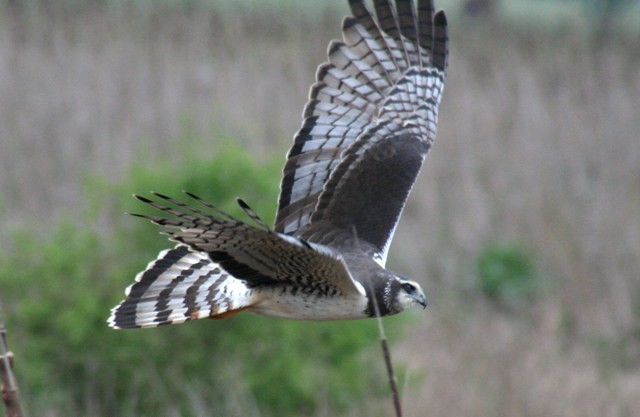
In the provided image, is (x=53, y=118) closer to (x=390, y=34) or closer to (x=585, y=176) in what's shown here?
(x=585, y=176)

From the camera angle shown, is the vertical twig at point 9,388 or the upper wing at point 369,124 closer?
the vertical twig at point 9,388

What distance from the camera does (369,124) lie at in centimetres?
530

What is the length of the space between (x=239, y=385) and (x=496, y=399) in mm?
1578

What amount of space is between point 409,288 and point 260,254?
2.06 feet

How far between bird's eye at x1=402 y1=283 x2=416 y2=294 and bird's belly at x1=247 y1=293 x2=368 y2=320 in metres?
0.19

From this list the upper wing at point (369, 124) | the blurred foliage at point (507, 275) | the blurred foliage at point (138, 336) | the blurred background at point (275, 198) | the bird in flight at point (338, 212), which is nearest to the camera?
the bird in flight at point (338, 212)

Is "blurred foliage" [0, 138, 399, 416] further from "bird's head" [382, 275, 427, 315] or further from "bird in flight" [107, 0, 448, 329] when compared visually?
"bird's head" [382, 275, 427, 315]

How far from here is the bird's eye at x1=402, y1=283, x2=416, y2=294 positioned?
4304 millimetres

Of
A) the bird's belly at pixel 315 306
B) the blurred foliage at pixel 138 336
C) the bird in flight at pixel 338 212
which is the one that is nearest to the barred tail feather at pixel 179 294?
the bird in flight at pixel 338 212

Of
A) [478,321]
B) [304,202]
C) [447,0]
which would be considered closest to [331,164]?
[304,202]

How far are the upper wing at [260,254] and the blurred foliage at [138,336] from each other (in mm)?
2450

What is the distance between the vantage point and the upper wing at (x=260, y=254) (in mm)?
3648

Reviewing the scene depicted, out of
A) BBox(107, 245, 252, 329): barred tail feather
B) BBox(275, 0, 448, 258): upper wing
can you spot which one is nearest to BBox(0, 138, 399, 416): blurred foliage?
BBox(275, 0, 448, 258): upper wing

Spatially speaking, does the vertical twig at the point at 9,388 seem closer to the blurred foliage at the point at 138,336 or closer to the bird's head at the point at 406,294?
the bird's head at the point at 406,294
